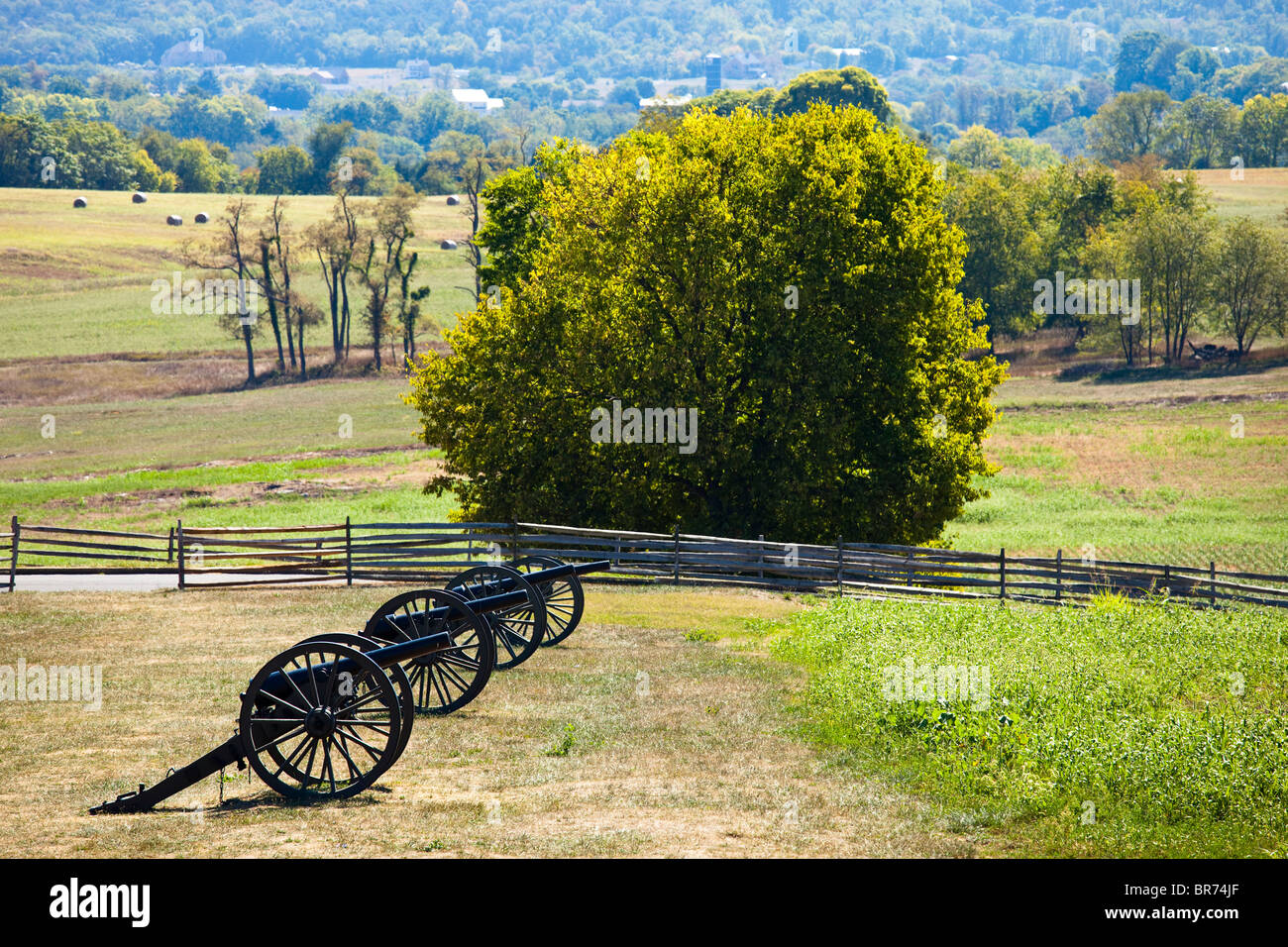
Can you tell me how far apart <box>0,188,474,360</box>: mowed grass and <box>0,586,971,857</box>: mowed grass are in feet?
220

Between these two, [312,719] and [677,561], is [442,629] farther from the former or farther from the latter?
[677,561]

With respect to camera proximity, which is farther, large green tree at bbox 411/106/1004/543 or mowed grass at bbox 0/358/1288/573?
mowed grass at bbox 0/358/1288/573

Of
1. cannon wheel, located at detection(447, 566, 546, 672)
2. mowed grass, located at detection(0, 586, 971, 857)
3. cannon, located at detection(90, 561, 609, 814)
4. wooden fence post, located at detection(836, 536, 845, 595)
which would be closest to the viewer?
mowed grass, located at detection(0, 586, 971, 857)

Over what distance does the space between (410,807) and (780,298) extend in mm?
21304

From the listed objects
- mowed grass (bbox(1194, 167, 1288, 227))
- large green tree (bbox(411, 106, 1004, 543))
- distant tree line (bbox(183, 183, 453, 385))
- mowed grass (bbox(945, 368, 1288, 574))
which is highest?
mowed grass (bbox(1194, 167, 1288, 227))

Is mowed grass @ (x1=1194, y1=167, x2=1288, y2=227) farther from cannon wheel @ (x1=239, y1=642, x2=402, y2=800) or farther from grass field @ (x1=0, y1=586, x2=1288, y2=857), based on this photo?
cannon wheel @ (x1=239, y1=642, x2=402, y2=800)

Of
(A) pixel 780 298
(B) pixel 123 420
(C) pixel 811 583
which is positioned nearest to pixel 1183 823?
(C) pixel 811 583

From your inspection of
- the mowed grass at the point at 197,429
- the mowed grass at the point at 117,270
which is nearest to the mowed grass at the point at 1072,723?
the mowed grass at the point at 197,429

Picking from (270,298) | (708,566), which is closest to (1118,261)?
(270,298)

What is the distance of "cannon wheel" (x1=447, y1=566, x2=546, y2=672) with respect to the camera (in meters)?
17.9

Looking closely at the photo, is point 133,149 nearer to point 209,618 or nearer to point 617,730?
point 209,618

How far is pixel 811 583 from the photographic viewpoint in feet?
92.2

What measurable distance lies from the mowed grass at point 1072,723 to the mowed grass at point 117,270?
2886 inches

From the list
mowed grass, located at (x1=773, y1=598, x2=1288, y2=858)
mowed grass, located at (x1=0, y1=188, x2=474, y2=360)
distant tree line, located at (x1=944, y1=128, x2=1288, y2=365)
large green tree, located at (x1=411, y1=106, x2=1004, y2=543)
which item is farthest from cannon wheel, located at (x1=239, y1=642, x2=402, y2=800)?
distant tree line, located at (x1=944, y1=128, x2=1288, y2=365)
